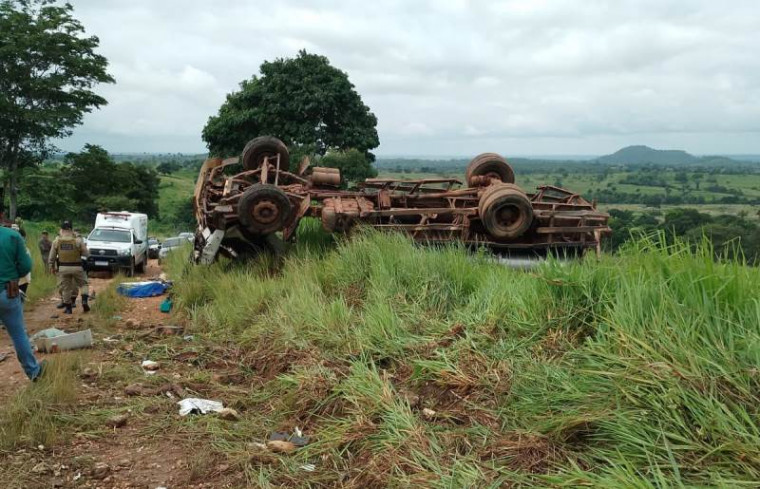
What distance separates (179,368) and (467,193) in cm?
560

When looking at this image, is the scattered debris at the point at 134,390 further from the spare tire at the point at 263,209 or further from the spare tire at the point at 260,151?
the spare tire at the point at 260,151

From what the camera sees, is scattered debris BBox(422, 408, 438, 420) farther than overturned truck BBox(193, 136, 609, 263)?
No

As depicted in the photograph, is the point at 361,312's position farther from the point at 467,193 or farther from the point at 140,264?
the point at 140,264

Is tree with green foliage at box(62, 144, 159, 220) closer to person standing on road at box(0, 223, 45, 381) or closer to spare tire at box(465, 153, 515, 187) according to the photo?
spare tire at box(465, 153, 515, 187)

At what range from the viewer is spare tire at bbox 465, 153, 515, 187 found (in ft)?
35.9

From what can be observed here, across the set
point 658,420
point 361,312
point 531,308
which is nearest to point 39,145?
point 361,312

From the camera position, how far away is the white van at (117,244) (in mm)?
15977

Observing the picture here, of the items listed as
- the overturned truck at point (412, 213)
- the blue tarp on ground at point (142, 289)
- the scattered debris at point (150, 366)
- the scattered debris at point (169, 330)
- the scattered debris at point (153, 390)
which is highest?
the overturned truck at point (412, 213)

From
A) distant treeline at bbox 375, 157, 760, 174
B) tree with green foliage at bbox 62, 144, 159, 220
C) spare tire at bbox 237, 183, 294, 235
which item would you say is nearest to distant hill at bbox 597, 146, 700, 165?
distant treeline at bbox 375, 157, 760, 174

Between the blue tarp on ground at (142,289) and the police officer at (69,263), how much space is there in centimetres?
193

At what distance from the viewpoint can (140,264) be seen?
17.8 meters

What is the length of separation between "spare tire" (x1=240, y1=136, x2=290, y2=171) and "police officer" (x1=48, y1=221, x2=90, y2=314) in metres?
3.64

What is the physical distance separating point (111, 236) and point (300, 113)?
9430 mm

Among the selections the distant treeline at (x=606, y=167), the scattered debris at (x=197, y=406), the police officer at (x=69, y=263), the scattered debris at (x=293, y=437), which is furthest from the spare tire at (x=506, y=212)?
the distant treeline at (x=606, y=167)
